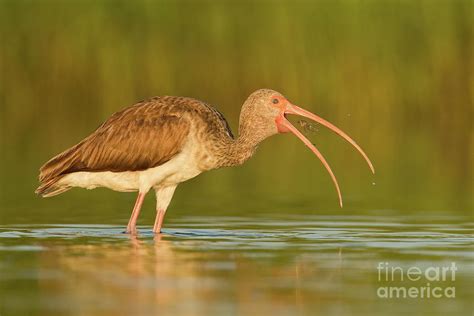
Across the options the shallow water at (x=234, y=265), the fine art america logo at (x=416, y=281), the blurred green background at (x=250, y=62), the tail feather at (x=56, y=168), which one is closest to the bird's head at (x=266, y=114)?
the shallow water at (x=234, y=265)

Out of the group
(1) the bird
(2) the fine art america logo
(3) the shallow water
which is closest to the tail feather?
(1) the bird

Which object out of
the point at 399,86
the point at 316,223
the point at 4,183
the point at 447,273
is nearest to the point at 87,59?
the point at 399,86

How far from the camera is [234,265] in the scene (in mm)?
11133

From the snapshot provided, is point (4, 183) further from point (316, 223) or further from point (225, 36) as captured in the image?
point (225, 36)

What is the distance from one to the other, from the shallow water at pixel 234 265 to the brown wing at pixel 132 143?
615 mm

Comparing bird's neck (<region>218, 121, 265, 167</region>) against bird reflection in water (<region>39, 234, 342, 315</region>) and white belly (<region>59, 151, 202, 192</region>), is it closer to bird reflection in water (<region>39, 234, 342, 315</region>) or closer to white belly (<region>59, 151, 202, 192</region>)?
white belly (<region>59, 151, 202, 192</region>)

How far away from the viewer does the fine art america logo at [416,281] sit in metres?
9.72

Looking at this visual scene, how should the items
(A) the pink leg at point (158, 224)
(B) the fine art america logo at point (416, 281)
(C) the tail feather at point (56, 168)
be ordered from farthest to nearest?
(C) the tail feather at point (56, 168) < (A) the pink leg at point (158, 224) < (B) the fine art america logo at point (416, 281)

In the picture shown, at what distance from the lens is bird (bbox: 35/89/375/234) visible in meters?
14.3

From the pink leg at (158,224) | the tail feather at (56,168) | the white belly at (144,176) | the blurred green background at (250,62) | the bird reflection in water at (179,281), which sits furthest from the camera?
A: the blurred green background at (250,62)

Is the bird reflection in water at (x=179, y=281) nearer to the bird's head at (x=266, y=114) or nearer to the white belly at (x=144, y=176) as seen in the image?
the white belly at (x=144, y=176)

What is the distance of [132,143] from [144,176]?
354 millimetres

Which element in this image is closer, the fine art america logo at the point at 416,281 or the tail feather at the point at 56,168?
the fine art america logo at the point at 416,281

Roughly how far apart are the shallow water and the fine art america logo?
47mm
